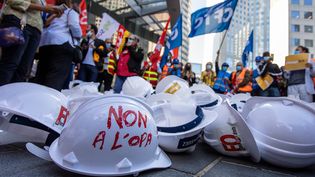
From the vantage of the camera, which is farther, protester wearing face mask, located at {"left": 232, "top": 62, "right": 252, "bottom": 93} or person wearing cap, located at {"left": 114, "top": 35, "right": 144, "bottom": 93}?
protester wearing face mask, located at {"left": 232, "top": 62, "right": 252, "bottom": 93}

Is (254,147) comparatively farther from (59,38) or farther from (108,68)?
(108,68)

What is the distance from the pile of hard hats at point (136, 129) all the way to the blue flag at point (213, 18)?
14.6ft

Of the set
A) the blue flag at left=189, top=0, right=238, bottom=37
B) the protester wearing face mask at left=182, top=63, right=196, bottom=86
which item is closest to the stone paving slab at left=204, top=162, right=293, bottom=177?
the blue flag at left=189, top=0, right=238, bottom=37

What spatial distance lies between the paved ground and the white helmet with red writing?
186 millimetres

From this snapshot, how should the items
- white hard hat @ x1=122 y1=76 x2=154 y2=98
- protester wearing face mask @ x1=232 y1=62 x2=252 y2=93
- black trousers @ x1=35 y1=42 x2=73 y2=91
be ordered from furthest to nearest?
1. protester wearing face mask @ x1=232 y1=62 x2=252 y2=93
2. white hard hat @ x1=122 y1=76 x2=154 y2=98
3. black trousers @ x1=35 y1=42 x2=73 y2=91

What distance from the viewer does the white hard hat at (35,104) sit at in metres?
1.48

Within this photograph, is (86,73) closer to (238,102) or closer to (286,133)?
(238,102)

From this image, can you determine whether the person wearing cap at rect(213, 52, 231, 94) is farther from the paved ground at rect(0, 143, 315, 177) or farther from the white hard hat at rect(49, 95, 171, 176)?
the white hard hat at rect(49, 95, 171, 176)

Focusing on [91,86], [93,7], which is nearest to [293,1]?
[93,7]

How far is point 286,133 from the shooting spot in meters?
1.67

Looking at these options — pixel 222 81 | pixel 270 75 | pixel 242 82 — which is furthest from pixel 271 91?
pixel 222 81

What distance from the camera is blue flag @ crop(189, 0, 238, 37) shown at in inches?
235

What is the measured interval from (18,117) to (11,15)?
0.99m

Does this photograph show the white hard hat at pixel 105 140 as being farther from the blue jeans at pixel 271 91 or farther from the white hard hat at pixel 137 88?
the blue jeans at pixel 271 91
